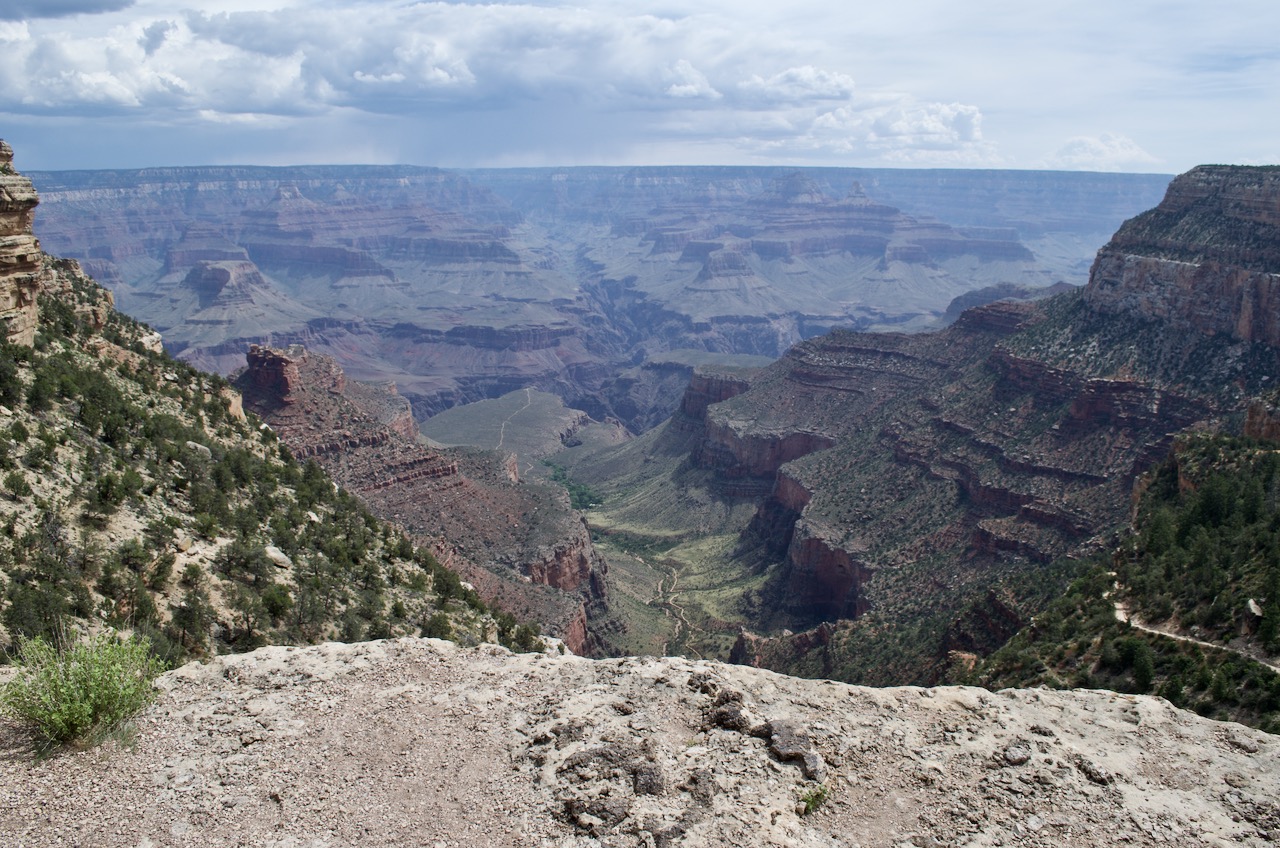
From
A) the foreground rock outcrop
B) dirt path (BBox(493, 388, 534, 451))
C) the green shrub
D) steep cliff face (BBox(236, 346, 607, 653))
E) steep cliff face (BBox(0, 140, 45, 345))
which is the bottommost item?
dirt path (BBox(493, 388, 534, 451))

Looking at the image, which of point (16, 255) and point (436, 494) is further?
point (436, 494)

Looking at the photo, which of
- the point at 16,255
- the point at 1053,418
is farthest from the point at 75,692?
the point at 1053,418

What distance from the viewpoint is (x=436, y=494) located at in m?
62.0

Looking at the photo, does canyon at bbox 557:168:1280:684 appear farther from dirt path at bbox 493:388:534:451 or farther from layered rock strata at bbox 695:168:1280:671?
dirt path at bbox 493:388:534:451

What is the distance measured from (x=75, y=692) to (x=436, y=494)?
156 feet

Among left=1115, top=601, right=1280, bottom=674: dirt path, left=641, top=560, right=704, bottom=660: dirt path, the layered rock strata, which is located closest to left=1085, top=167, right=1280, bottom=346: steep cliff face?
the layered rock strata

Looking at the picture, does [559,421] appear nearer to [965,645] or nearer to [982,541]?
[982,541]

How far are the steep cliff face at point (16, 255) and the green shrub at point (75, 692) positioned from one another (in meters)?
17.2

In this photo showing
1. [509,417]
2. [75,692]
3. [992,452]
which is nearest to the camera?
[75,692]

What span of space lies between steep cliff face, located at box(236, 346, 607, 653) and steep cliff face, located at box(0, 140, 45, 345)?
25.9 metres

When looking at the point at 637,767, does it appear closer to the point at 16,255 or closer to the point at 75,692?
the point at 75,692

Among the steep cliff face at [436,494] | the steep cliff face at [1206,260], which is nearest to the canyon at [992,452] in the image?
the steep cliff face at [1206,260]

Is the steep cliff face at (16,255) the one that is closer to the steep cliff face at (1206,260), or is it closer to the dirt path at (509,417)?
the steep cliff face at (1206,260)

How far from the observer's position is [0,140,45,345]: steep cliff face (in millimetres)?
27562
